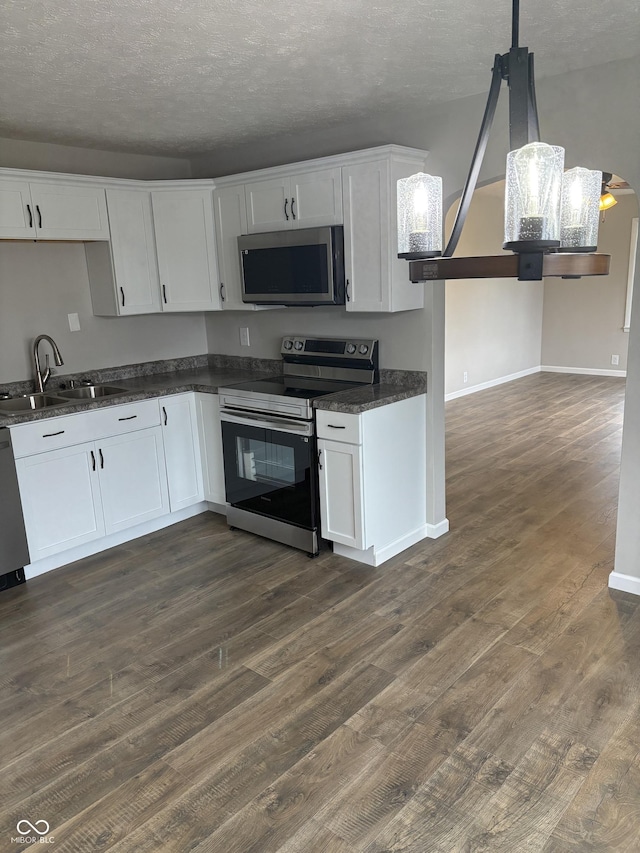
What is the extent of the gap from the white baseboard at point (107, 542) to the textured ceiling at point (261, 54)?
2.37 m

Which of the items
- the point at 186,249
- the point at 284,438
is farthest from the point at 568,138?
the point at 186,249

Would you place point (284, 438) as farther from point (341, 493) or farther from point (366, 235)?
point (366, 235)

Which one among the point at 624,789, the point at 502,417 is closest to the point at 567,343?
the point at 502,417

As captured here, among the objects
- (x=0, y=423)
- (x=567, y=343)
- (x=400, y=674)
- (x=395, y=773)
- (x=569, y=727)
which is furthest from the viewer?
(x=567, y=343)

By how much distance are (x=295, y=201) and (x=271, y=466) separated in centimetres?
156

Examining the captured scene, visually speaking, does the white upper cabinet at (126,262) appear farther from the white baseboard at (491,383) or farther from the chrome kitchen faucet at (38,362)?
the white baseboard at (491,383)

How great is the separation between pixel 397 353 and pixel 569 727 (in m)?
2.18

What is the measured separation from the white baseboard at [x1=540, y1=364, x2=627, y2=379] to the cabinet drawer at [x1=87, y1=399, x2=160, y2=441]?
7.15 metres

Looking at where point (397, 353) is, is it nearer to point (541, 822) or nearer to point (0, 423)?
point (0, 423)

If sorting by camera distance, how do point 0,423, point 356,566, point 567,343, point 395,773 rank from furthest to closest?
point 567,343 < point 356,566 < point 0,423 < point 395,773

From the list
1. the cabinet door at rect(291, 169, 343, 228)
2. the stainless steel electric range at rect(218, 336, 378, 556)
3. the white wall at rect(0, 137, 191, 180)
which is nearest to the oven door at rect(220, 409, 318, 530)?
the stainless steel electric range at rect(218, 336, 378, 556)

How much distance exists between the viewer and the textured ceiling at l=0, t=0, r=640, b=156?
2.12 metres

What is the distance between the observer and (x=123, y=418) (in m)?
3.76

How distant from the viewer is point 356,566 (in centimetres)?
353
